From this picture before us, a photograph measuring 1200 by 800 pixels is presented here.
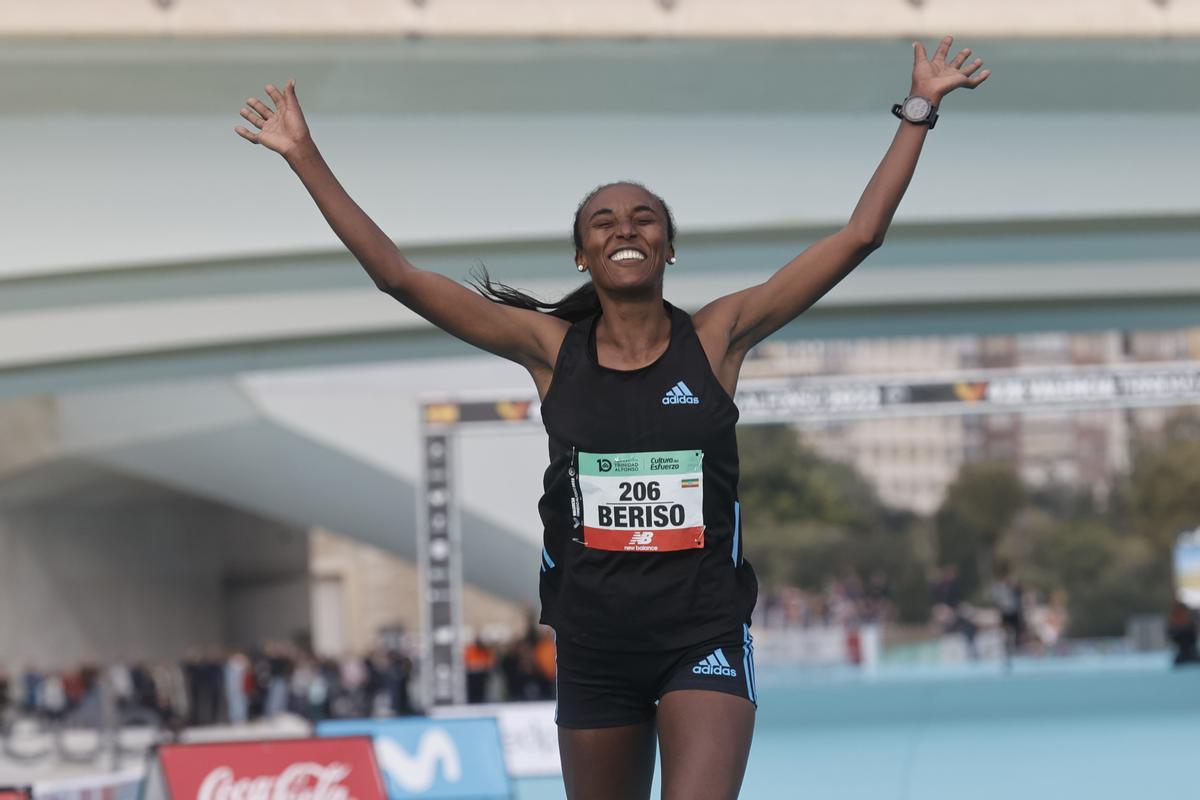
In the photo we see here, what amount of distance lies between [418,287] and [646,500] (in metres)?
0.74

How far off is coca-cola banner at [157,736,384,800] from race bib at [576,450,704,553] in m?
5.37

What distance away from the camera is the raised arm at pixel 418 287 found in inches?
142

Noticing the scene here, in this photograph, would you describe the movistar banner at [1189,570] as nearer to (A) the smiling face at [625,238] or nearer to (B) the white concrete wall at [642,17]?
(B) the white concrete wall at [642,17]

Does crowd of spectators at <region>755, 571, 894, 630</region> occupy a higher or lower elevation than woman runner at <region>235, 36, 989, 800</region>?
lower

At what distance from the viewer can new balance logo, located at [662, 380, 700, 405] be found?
3.44m

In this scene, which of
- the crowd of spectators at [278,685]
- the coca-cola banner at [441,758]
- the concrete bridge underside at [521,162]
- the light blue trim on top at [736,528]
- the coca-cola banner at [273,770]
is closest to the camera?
the light blue trim on top at [736,528]

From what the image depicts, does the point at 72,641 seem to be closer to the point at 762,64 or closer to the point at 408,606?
the point at 408,606

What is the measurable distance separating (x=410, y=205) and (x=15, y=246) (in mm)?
2500

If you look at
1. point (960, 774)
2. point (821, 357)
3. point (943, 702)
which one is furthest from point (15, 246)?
point (821, 357)

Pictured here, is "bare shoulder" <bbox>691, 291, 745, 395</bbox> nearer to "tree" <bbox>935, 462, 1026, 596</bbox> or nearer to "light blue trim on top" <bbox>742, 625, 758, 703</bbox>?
"light blue trim on top" <bbox>742, 625, 758, 703</bbox>

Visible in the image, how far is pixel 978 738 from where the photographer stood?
53.3ft

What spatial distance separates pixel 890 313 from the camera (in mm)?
13945

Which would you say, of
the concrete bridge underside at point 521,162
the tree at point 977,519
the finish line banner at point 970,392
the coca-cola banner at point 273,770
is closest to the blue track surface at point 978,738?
the coca-cola banner at point 273,770

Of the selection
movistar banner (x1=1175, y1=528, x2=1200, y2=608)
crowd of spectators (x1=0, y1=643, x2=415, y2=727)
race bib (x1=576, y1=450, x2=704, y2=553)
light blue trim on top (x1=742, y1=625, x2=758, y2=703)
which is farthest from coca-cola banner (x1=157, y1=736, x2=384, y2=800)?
movistar banner (x1=1175, y1=528, x2=1200, y2=608)
